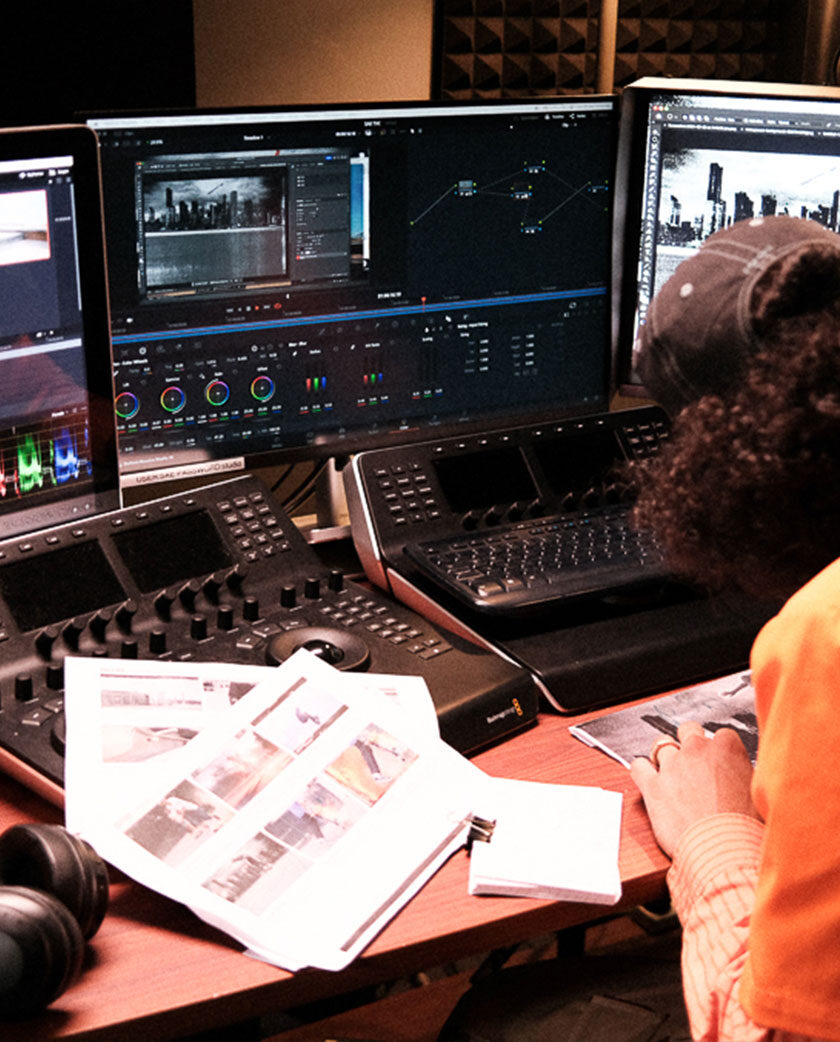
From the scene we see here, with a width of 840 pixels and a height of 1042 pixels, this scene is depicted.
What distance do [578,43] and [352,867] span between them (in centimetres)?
144

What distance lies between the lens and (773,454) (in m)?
0.83

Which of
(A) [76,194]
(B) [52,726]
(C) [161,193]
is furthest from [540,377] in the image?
(B) [52,726]

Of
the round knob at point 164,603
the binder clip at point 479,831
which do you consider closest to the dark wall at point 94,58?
the round knob at point 164,603

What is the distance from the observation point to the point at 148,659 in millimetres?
1178

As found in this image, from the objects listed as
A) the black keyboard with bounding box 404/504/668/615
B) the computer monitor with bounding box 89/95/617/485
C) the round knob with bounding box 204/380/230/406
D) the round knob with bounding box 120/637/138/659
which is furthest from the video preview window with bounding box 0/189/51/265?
the black keyboard with bounding box 404/504/668/615

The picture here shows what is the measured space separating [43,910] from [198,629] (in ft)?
1.36

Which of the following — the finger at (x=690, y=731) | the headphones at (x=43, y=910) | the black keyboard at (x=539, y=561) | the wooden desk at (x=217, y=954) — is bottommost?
the wooden desk at (x=217, y=954)

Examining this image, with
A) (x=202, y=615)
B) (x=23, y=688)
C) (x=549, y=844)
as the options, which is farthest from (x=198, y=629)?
(x=549, y=844)

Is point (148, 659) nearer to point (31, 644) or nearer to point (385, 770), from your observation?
point (31, 644)

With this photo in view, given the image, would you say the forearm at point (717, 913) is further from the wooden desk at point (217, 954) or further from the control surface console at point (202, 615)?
the control surface console at point (202, 615)

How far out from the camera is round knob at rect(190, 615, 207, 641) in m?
1.21

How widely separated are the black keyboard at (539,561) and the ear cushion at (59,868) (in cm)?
50

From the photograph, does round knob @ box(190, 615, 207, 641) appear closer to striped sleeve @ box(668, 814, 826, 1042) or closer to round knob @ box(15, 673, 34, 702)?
round knob @ box(15, 673, 34, 702)

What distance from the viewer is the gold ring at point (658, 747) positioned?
3.66 feet
